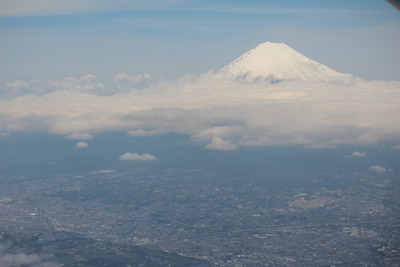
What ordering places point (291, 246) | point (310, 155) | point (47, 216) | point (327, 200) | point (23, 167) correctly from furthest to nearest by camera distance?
point (310, 155) → point (23, 167) → point (327, 200) → point (47, 216) → point (291, 246)

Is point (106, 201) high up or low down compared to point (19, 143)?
down

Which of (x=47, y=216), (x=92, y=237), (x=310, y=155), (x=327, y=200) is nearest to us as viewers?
(x=92, y=237)

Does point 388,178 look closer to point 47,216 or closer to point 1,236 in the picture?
point 47,216

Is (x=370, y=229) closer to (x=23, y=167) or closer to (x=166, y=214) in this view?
(x=166, y=214)

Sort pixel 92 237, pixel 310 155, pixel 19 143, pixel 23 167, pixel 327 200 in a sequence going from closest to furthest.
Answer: pixel 92 237 → pixel 327 200 → pixel 23 167 → pixel 310 155 → pixel 19 143

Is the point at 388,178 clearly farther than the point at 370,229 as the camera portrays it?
Yes

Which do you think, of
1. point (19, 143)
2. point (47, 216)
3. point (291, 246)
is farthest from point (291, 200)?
point (19, 143)

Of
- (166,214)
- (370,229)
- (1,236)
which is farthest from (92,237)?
(370,229)

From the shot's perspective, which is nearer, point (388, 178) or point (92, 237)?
point (92, 237)

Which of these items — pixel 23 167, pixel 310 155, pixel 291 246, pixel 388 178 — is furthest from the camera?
pixel 310 155
